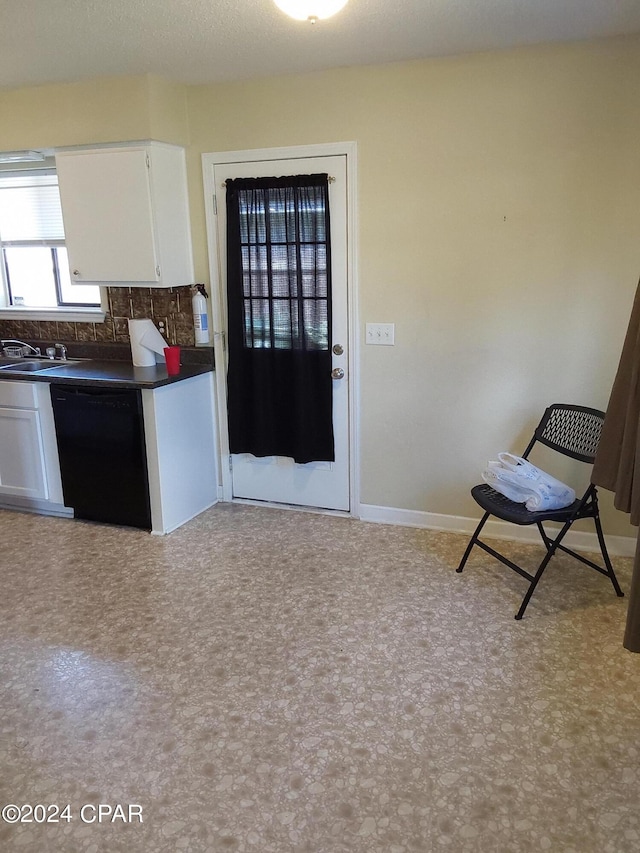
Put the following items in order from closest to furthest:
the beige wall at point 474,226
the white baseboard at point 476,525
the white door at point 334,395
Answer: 1. the beige wall at point 474,226
2. the white baseboard at point 476,525
3. the white door at point 334,395

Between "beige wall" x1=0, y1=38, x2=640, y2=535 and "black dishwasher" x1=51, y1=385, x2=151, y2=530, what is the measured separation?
1216 mm

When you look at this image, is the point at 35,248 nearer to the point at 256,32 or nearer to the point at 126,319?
the point at 126,319

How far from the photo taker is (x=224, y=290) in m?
3.72

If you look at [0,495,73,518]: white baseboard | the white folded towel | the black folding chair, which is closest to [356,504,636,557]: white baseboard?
the black folding chair

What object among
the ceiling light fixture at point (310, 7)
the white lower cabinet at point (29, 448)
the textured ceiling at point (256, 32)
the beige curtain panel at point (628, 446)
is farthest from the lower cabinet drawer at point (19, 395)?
the beige curtain panel at point (628, 446)

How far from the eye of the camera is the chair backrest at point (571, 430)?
9.62 ft

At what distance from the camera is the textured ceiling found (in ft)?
7.85

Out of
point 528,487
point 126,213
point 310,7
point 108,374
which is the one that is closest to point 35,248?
point 126,213

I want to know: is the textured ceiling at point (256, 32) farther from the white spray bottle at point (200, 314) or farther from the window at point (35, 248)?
the white spray bottle at point (200, 314)

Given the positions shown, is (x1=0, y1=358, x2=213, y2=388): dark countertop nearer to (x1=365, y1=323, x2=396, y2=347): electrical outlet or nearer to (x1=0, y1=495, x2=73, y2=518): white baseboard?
(x1=0, y1=495, x2=73, y2=518): white baseboard

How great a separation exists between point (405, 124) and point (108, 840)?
3.19m

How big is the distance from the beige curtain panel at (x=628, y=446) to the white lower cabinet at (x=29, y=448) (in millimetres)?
2947

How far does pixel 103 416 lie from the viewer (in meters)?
3.46

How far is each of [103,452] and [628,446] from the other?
2.66 m
